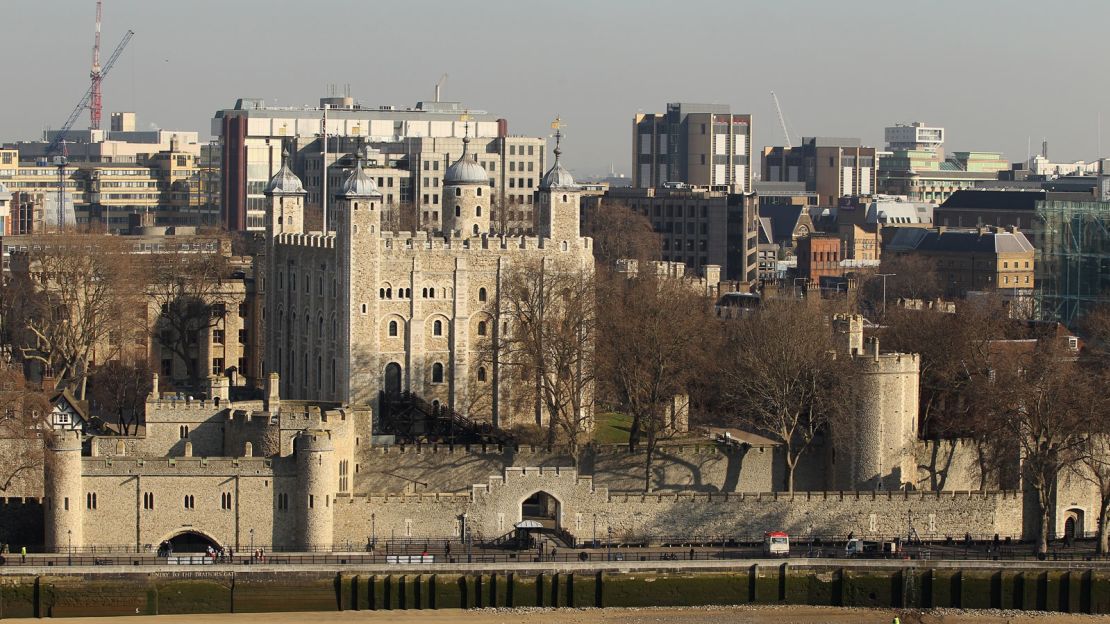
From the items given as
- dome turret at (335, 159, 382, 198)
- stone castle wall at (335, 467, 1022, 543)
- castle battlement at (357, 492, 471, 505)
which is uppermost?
dome turret at (335, 159, 382, 198)

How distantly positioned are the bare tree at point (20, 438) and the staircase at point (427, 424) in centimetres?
1561

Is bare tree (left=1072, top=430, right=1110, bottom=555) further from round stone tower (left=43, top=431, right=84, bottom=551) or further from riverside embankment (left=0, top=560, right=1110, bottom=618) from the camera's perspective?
round stone tower (left=43, top=431, right=84, bottom=551)

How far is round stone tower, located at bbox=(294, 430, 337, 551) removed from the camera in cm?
8912

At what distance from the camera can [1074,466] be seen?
314ft

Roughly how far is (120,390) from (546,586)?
34.7 m

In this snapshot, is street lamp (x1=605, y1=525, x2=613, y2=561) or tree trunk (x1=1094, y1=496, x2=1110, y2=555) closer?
street lamp (x1=605, y1=525, x2=613, y2=561)

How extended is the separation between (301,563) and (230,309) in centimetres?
4589

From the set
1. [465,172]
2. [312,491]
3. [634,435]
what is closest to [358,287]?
[465,172]

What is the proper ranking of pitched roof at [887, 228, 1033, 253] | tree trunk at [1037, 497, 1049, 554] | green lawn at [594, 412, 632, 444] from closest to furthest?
tree trunk at [1037, 497, 1049, 554], green lawn at [594, 412, 632, 444], pitched roof at [887, 228, 1033, 253]

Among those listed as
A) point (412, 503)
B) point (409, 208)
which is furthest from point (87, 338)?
point (409, 208)

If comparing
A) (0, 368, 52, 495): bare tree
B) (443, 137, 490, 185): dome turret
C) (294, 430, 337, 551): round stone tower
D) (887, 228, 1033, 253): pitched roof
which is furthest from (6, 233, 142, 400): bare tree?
(887, 228, 1033, 253): pitched roof

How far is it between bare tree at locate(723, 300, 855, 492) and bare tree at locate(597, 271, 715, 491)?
2504 millimetres

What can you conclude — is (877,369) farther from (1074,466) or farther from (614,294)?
(614,294)

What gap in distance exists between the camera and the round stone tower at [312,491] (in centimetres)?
8912
